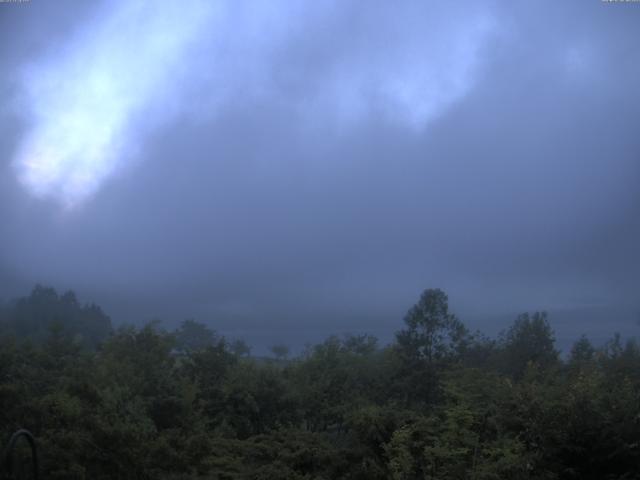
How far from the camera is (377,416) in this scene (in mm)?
20906

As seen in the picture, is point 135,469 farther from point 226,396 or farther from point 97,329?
point 97,329

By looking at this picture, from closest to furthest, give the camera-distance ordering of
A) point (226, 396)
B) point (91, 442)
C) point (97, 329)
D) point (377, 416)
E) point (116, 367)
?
point (91, 442) < point (377, 416) < point (116, 367) < point (226, 396) < point (97, 329)

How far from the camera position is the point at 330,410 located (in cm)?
2842

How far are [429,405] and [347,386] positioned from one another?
A: 525 centimetres

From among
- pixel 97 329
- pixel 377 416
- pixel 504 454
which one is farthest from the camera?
pixel 97 329

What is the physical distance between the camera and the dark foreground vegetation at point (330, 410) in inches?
599

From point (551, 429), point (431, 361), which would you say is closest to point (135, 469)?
point (551, 429)

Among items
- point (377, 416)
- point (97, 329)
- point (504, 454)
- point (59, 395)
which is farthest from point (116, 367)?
point (97, 329)

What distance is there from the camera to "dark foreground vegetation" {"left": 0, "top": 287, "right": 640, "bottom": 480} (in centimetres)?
1523

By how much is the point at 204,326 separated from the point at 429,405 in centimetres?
6442

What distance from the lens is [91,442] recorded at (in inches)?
Result: 619

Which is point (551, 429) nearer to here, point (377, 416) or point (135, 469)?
point (377, 416)

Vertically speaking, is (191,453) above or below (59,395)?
below

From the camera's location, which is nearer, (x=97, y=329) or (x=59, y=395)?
(x=59, y=395)
